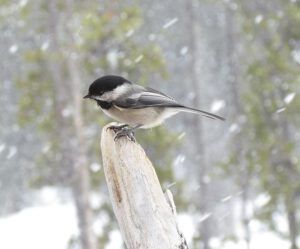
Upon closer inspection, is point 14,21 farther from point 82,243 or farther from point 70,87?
point 82,243

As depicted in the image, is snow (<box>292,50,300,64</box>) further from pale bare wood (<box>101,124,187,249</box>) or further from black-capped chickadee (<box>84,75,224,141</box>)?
pale bare wood (<box>101,124,187,249</box>)

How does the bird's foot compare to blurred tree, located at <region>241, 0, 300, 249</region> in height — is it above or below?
below

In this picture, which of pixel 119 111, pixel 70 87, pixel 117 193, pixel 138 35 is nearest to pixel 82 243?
pixel 70 87

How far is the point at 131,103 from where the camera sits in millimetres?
4352

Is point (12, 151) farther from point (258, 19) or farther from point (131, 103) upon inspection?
point (131, 103)

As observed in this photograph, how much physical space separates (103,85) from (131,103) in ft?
1.07

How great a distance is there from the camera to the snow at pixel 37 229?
18.5m

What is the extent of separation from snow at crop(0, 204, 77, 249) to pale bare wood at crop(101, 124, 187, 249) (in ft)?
45.3

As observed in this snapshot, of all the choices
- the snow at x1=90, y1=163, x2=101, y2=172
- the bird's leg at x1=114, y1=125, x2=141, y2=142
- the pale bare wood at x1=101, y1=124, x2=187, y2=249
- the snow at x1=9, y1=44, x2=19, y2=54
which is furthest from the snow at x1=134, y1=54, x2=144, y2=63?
the pale bare wood at x1=101, y1=124, x2=187, y2=249

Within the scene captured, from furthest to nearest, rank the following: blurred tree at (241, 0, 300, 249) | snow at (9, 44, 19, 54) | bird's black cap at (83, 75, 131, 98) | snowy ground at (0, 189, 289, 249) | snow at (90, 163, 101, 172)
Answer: snowy ground at (0, 189, 289, 249) → snow at (9, 44, 19, 54) → snow at (90, 163, 101, 172) → blurred tree at (241, 0, 300, 249) → bird's black cap at (83, 75, 131, 98)

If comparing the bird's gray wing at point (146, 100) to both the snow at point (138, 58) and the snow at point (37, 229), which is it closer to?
the snow at point (138, 58)

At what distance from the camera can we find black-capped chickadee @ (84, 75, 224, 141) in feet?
13.6

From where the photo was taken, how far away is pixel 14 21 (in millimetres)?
12328

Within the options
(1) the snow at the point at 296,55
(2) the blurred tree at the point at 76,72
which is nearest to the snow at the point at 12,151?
(2) the blurred tree at the point at 76,72
